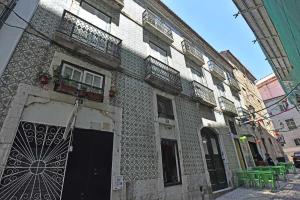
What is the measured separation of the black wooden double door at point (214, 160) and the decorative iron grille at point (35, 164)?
706cm

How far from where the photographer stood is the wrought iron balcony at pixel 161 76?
746 cm

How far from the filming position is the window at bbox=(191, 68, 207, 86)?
11.2 meters

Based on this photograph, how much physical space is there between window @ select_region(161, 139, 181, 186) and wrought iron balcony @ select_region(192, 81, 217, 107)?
11.3ft

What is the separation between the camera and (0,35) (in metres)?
4.33

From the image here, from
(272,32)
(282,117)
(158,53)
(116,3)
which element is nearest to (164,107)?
(158,53)

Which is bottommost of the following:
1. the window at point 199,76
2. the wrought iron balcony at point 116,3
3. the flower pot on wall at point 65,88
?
the flower pot on wall at point 65,88

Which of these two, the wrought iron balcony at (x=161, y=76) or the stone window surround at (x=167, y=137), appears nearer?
the stone window surround at (x=167, y=137)

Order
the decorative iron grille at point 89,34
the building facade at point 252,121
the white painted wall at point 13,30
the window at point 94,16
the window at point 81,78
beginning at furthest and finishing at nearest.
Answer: the building facade at point 252,121
the window at point 94,16
the decorative iron grille at point 89,34
the window at point 81,78
the white painted wall at point 13,30

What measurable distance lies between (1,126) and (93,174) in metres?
2.43

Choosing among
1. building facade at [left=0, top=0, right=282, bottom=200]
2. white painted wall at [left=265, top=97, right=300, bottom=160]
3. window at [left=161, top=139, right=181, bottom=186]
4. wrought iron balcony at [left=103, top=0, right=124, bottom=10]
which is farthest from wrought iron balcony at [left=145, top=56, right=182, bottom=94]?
white painted wall at [left=265, top=97, right=300, bottom=160]

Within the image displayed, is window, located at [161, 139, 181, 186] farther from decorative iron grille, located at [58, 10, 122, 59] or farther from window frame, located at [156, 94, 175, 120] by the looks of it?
decorative iron grille, located at [58, 10, 122, 59]

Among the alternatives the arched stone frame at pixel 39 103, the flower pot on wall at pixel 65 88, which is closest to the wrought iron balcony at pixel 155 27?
the arched stone frame at pixel 39 103

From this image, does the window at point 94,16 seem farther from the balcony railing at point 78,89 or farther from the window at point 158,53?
the balcony railing at point 78,89

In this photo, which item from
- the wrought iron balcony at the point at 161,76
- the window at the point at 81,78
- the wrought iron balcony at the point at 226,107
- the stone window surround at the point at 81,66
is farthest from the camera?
the wrought iron balcony at the point at 226,107
